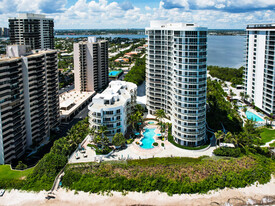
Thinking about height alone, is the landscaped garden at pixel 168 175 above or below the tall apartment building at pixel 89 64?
below

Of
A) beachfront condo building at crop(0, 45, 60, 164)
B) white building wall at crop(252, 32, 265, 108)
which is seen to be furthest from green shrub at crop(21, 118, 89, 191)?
white building wall at crop(252, 32, 265, 108)

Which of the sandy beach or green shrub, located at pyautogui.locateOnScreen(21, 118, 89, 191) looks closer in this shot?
the sandy beach

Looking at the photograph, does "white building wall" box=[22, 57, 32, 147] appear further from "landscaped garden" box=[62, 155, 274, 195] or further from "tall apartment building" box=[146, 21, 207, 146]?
"tall apartment building" box=[146, 21, 207, 146]

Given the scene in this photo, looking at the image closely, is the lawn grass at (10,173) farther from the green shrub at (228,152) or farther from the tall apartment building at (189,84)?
the green shrub at (228,152)

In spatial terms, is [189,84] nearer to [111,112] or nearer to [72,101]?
[111,112]

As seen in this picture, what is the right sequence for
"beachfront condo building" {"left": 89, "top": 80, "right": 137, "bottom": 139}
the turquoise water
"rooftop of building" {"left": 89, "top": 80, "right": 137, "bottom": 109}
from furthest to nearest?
the turquoise water
"rooftop of building" {"left": 89, "top": 80, "right": 137, "bottom": 109}
"beachfront condo building" {"left": 89, "top": 80, "right": 137, "bottom": 139}

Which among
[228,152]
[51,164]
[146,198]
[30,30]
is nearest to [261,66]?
[228,152]

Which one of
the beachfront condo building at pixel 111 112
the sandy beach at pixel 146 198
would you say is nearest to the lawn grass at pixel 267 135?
the sandy beach at pixel 146 198
